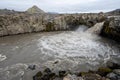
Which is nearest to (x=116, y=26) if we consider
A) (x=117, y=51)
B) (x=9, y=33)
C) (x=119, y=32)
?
(x=119, y=32)

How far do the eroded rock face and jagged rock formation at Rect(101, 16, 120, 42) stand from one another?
6.29 metres

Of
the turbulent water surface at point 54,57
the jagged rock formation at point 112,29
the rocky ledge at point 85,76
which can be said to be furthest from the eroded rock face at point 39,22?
the rocky ledge at point 85,76

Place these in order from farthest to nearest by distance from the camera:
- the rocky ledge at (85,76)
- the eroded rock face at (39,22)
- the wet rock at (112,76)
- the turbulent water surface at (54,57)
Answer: the eroded rock face at (39,22) → the turbulent water surface at (54,57) → the wet rock at (112,76) → the rocky ledge at (85,76)

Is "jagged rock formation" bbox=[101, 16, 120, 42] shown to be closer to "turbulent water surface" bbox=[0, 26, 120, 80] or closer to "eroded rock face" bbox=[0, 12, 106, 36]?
"turbulent water surface" bbox=[0, 26, 120, 80]

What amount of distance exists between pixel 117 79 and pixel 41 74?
15.8 ft

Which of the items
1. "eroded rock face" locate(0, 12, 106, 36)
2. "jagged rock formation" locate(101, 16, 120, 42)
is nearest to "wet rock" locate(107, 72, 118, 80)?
"jagged rock formation" locate(101, 16, 120, 42)

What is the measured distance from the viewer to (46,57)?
14617mm

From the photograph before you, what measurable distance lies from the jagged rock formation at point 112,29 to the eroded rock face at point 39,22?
20.6 ft

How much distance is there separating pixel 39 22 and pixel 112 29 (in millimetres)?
13185

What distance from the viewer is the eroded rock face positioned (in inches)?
1013

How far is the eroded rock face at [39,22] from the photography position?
84.4 ft

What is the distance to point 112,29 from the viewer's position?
68.5 ft

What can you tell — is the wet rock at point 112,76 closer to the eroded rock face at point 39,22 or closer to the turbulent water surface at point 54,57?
the turbulent water surface at point 54,57

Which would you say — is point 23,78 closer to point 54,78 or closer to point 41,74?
point 41,74
